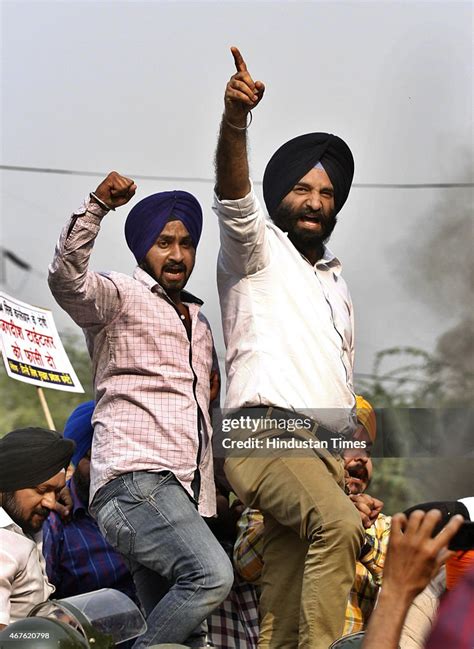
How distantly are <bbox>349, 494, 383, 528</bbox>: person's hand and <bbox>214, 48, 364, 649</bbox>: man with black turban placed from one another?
22 centimetres

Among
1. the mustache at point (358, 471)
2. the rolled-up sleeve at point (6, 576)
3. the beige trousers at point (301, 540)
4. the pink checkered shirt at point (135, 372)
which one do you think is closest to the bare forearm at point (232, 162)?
the pink checkered shirt at point (135, 372)

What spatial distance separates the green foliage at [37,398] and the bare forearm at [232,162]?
826 millimetres

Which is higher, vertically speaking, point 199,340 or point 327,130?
point 327,130

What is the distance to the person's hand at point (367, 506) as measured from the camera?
4.04 m

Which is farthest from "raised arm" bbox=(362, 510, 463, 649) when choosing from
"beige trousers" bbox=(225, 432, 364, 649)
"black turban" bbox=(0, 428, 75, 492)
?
"black turban" bbox=(0, 428, 75, 492)

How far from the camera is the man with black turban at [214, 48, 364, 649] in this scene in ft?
11.8

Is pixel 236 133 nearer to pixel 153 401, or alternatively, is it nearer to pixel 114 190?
pixel 114 190

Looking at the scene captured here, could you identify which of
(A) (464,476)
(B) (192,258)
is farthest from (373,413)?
(B) (192,258)

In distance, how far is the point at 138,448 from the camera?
3.77 meters

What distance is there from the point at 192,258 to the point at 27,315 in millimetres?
561

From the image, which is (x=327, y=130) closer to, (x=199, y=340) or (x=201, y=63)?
(x=201, y=63)

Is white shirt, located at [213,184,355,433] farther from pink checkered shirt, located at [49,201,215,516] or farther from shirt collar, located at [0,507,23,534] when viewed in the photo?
shirt collar, located at [0,507,23,534]

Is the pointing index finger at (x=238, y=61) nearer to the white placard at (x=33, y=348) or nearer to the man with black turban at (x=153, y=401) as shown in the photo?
the man with black turban at (x=153, y=401)

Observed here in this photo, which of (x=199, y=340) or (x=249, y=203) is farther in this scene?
(x=199, y=340)
